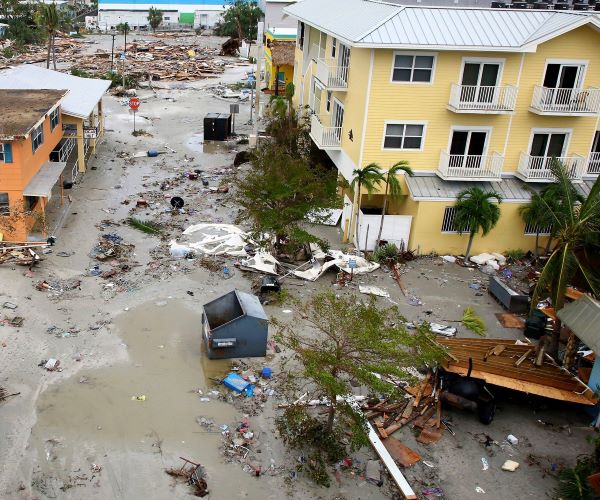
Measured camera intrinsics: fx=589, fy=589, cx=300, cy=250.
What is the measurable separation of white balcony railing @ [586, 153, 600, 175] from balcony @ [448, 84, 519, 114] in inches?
180

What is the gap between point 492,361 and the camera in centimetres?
1474

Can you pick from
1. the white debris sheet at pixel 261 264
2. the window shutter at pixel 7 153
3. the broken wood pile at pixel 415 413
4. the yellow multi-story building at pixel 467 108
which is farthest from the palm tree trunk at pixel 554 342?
the window shutter at pixel 7 153

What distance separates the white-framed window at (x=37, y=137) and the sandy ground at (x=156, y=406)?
3.75 m

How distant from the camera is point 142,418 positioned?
44.2ft

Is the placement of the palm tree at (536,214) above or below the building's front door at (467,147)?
below

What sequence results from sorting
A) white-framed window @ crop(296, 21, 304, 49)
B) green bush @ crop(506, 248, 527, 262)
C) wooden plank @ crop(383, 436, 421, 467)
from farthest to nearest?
white-framed window @ crop(296, 21, 304, 49), green bush @ crop(506, 248, 527, 262), wooden plank @ crop(383, 436, 421, 467)

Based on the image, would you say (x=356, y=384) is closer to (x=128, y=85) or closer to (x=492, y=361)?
(x=492, y=361)

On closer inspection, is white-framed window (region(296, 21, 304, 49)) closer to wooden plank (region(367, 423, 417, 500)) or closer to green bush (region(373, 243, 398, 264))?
green bush (region(373, 243, 398, 264))

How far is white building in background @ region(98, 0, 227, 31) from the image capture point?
96375 millimetres

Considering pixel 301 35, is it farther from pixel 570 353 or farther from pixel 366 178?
pixel 570 353

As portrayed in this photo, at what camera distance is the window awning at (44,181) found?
21.7 metres

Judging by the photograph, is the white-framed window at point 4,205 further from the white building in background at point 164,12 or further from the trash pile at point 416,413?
the white building in background at point 164,12

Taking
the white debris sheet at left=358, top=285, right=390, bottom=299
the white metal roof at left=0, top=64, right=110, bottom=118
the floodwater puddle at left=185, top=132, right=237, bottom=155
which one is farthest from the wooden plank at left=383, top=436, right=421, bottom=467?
the floodwater puddle at left=185, top=132, right=237, bottom=155

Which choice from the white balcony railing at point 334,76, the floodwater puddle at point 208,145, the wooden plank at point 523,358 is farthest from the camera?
the floodwater puddle at point 208,145
